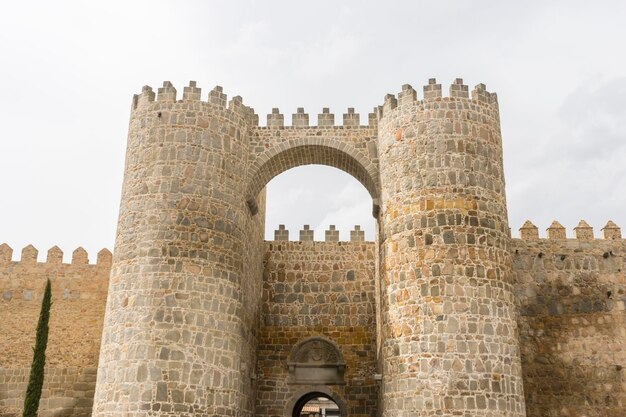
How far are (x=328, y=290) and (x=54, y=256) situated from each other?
29.3 feet

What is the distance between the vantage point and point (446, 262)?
1296 cm

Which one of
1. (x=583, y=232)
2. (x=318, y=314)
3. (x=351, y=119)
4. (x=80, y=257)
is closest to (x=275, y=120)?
(x=351, y=119)

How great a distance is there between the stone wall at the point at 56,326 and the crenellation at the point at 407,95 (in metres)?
10.8

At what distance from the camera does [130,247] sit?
13703 mm

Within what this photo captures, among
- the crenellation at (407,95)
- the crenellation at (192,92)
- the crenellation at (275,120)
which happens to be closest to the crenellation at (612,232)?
the crenellation at (407,95)

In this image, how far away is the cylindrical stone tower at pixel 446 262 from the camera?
12297 millimetres

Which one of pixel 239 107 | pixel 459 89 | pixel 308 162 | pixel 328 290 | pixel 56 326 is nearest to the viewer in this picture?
pixel 459 89

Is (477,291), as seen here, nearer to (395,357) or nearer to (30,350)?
(395,357)

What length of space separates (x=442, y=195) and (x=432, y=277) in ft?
6.18

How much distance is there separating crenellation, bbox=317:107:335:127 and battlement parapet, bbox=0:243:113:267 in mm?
8315

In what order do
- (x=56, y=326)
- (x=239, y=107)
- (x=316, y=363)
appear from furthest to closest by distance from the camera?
(x=56, y=326) → (x=316, y=363) → (x=239, y=107)

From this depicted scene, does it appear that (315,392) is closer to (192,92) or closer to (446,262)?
(446,262)

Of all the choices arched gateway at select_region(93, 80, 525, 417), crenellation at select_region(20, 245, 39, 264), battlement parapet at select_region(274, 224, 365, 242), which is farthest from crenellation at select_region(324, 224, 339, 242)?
crenellation at select_region(20, 245, 39, 264)

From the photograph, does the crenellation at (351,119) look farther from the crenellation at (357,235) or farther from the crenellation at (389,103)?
the crenellation at (357,235)
